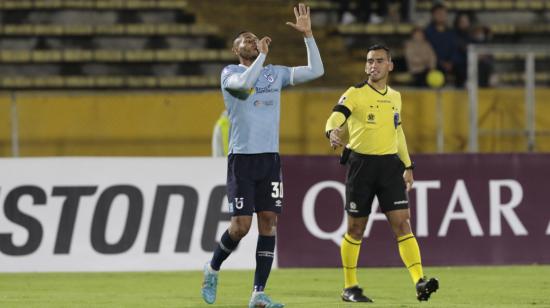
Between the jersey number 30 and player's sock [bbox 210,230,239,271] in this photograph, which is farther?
player's sock [bbox 210,230,239,271]

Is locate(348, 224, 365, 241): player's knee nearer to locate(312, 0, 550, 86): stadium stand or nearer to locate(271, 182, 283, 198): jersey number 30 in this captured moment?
locate(271, 182, 283, 198): jersey number 30

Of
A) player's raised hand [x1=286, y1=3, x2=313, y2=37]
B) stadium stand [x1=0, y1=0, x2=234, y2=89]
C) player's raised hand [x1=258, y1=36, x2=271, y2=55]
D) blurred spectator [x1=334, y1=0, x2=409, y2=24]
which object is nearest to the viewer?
player's raised hand [x1=258, y1=36, x2=271, y2=55]

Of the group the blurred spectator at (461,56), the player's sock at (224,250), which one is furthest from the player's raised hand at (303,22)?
the blurred spectator at (461,56)

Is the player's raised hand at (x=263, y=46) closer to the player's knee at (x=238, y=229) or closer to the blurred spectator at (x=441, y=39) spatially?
the player's knee at (x=238, y=229)

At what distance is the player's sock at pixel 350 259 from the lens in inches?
469

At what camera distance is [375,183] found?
11.9 m

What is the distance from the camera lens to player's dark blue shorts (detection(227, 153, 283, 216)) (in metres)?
11.2

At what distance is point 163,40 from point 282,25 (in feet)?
6.76

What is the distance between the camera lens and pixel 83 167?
1535cm

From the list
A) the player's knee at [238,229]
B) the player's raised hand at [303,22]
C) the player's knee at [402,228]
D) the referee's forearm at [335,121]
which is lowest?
the player's knee at [402,228]

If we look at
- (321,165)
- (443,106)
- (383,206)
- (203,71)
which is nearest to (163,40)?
(203,71)

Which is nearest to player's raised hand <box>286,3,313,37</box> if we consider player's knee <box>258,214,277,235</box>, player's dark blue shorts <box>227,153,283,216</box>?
player's dark blue shorts <box>227,153,283,216</box>

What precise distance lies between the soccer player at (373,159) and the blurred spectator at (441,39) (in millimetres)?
10096

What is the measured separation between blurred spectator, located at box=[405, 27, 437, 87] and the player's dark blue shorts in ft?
34.8
